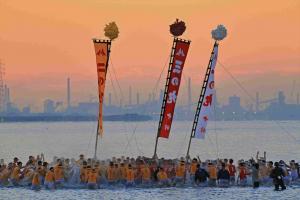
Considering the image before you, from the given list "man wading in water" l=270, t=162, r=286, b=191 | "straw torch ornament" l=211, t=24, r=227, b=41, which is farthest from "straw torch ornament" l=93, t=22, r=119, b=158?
"man wading in water" l=270, t=162, r=286, b=191

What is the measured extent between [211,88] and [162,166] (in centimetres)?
575

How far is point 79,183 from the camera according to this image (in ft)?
121

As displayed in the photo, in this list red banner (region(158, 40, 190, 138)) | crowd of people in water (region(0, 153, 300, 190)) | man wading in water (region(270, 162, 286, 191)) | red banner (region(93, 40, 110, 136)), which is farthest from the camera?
red banner (region(93, 40, 110, 136))

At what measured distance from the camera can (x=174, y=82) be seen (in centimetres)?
3925

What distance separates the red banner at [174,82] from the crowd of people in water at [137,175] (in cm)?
222

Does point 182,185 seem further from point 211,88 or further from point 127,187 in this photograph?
point 211,88

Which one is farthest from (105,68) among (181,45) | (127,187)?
(127,187)

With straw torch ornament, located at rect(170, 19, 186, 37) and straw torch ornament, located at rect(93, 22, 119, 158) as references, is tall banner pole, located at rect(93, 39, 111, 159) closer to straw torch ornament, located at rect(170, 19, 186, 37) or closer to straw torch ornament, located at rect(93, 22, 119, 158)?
straw torch ornament, located at rect(93, 22, 119, 158)

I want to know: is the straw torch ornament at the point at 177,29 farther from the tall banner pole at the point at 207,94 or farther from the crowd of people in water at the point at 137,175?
the crowd of people in water at the point at 137,175

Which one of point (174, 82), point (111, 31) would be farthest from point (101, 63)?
point (174, 82)

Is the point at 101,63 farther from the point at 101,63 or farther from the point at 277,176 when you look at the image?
the point at 277,176

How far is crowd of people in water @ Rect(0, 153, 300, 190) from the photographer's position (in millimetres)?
36250

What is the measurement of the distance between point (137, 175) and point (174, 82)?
18.0 feet

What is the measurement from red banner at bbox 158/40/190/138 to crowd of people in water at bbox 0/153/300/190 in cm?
222
